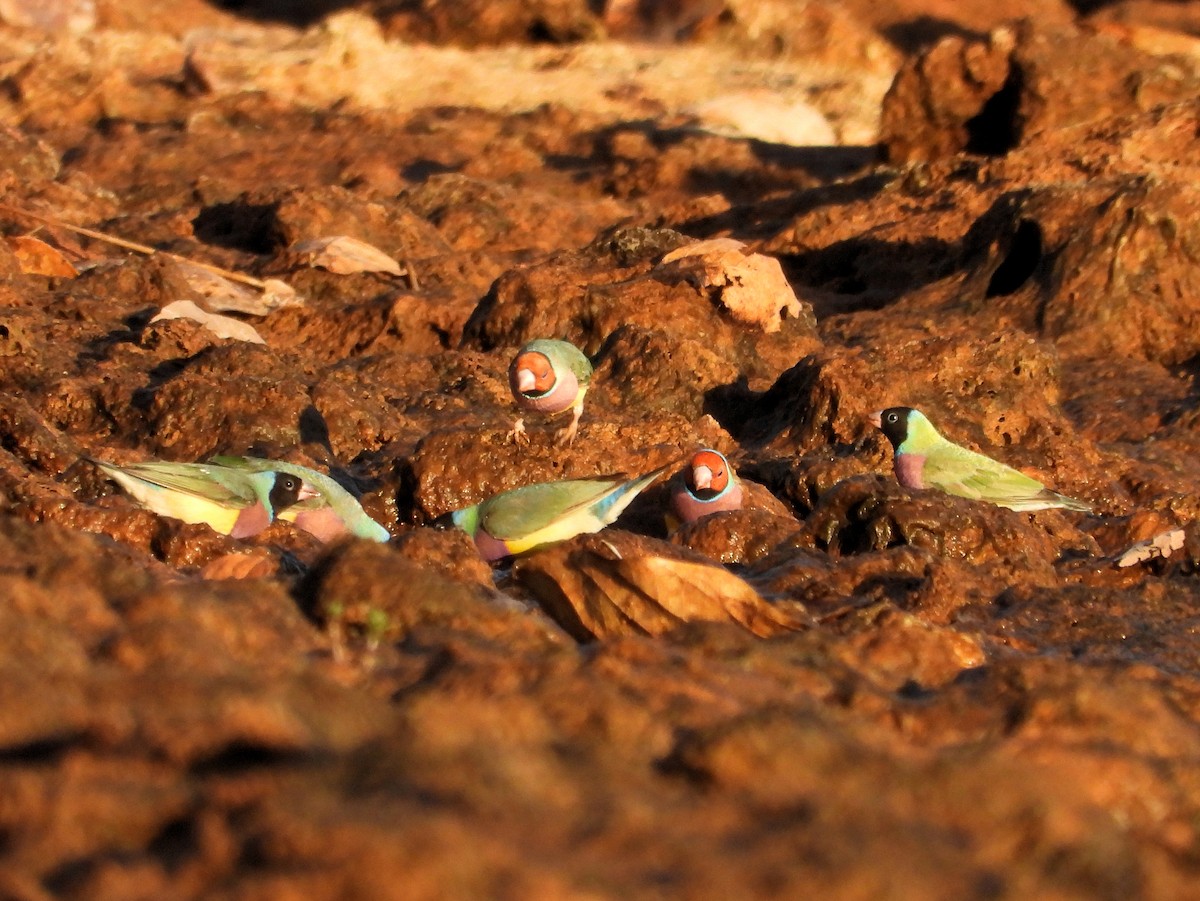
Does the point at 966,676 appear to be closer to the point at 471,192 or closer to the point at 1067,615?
the point at 1067,615

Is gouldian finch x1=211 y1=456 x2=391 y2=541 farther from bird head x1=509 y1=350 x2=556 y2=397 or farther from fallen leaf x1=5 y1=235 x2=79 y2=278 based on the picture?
fallen leaf x1=5 y1=235 x2=79 y2=278

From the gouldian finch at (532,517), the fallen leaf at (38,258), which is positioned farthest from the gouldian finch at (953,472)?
the fallen leaf at (38,258)

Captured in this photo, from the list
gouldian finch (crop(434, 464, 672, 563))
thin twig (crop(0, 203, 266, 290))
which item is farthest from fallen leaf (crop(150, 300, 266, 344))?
gouldian finch (crop(434, 464, 672, 563))

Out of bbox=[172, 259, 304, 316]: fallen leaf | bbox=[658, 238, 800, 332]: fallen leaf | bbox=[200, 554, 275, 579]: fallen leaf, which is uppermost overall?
bbox=[200, 554, 275, 579]: fallen leaf

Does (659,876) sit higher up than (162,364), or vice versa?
(659,876)

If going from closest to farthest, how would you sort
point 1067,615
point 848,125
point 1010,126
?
1. point 1067,615
2. point 1010,126
3. point 848,125

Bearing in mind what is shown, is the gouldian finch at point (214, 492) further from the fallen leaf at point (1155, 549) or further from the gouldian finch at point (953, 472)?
the fallen leaf at point (1155, 549)

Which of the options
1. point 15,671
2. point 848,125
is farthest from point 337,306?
point 848,125

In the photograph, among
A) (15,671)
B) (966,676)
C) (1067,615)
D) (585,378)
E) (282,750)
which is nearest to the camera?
(282,750)
